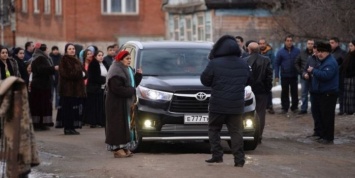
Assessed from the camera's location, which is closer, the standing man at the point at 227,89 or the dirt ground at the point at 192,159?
the dirt ground at the point at 192,159

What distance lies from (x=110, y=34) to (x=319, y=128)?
28.2 m

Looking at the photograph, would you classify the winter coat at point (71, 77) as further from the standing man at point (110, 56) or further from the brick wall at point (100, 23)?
the brick wall at point (100, 23)

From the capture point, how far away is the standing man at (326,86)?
56.9 feet

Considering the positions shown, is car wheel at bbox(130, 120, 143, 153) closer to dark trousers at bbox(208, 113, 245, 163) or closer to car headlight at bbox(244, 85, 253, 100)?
car headlight at bbox(244, 85, 253, 100)

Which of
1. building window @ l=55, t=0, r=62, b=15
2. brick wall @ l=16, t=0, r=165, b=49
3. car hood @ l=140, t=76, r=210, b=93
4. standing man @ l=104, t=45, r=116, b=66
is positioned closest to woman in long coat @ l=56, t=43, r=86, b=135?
standing man @ l=104, t=45, r=116, b=66

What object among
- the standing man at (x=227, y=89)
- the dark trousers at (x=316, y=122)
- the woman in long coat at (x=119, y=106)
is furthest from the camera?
the dark trousers at (x=316, y=122)

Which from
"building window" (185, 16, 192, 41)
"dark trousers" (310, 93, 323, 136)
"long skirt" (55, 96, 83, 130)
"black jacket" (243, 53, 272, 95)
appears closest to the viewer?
"black jacket" (243, 53, 272, 95)

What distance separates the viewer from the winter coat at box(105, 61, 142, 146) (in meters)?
14.6

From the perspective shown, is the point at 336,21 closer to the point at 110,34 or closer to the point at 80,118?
the point at 80,118

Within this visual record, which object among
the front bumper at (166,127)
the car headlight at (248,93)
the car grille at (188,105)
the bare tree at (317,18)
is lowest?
the front bumper at (166,127)

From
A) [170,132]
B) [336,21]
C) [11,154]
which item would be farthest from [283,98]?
[11,154]

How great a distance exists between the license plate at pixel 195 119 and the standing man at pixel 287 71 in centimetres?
833

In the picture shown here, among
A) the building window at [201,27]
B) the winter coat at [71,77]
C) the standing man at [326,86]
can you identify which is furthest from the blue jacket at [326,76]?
the building window at [201,27]

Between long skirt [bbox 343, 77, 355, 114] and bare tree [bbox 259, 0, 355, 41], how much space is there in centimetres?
112
